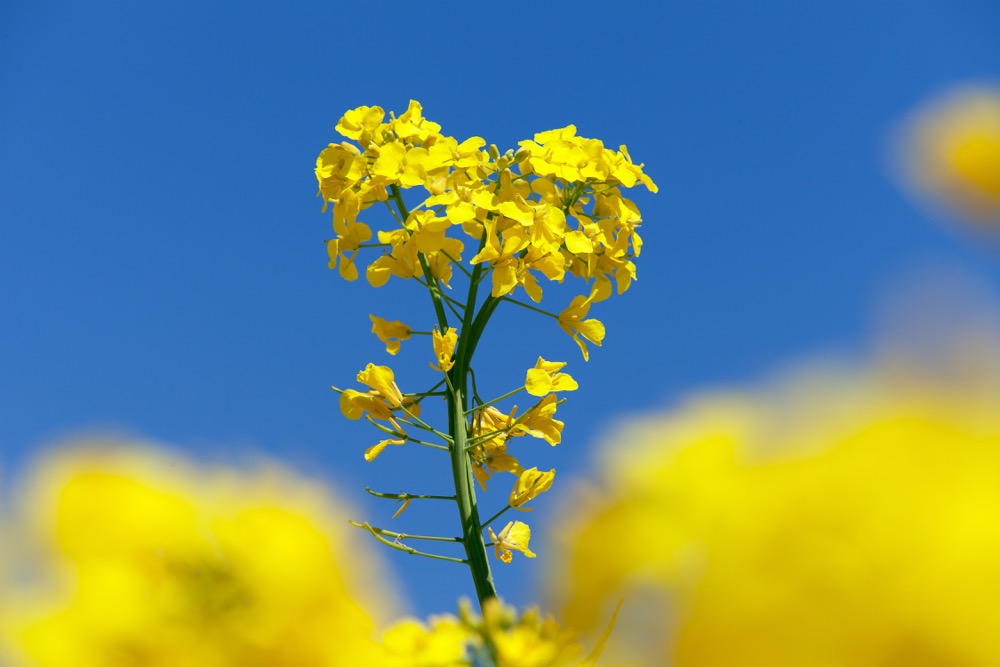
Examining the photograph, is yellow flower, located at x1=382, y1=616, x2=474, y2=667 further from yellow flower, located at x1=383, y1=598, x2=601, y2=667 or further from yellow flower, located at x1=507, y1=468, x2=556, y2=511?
yellow flower, located at x1=507, y1=468, x2=556, y2=511

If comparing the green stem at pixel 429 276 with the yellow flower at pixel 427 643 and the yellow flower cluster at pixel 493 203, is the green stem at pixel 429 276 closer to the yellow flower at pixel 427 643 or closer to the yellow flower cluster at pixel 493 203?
the yellow flower cluster at pixel 493 203

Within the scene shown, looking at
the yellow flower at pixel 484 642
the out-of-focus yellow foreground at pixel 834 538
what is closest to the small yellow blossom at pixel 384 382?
the yellow flower at pixel 484 642

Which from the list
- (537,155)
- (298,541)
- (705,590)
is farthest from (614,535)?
(537,155)

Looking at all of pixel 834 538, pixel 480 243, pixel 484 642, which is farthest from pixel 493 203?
pixel 834 538

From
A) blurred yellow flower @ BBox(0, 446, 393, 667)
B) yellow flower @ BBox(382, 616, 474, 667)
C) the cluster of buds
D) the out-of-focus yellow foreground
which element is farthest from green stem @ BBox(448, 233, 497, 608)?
the out-of-focus yellow foreground

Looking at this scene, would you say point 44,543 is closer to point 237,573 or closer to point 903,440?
point 237,573

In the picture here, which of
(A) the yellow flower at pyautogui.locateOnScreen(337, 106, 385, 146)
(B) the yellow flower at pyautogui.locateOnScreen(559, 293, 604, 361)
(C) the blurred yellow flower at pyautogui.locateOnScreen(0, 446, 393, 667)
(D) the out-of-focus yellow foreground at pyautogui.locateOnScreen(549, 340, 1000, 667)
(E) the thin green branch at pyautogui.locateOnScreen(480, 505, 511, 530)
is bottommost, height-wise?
(D) the out-of-focus yellow foreground at pyautogui.locateOnScreen(549, 340, 1000, 667)

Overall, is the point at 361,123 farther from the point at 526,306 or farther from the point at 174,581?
the point at 174,581
